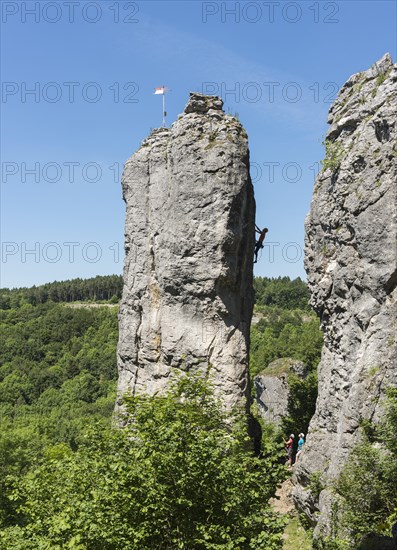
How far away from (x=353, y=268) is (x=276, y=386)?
23295 mm

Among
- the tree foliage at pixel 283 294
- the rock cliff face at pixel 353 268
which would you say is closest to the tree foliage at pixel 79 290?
the tree foliage at pixel 283 294

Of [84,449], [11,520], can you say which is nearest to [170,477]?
[84,449]

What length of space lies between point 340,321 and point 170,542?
416 inches

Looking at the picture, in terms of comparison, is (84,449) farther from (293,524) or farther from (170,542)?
(293,524)

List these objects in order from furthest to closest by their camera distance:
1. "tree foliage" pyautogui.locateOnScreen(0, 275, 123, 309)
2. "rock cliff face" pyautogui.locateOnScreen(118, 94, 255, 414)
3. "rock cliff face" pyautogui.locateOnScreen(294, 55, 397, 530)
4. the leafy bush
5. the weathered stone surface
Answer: "tree foliage" pyautogui.locateOnScreen(0, 275, 123, 309) → the weathered stone surface → "rock cliff face" pyautogui.locateOnScreen(118, 94, 255, 414) → "rock cliff face" pyautogui.locateOnScreen(294, 55, 397, 530) → the leafy bush

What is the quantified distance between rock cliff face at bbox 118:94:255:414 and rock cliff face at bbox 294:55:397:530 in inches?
134

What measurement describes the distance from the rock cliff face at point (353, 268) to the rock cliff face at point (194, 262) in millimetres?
3409

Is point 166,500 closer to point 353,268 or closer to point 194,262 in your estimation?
point 353,268

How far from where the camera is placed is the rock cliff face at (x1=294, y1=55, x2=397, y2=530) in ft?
57.2

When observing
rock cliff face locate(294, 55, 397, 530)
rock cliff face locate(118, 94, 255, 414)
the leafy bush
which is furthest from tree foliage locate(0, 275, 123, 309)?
the leafy bush

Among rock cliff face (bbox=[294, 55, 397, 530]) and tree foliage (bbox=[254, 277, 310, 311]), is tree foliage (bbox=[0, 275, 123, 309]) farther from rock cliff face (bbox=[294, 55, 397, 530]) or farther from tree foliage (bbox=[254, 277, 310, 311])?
rock cliff face (bbox=[294, 55, 397, 530])

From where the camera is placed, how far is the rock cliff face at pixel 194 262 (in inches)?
923

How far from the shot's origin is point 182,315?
2389cm

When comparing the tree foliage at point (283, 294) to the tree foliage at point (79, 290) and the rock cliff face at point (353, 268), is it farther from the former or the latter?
the rock cliff face at point (353, 268)
